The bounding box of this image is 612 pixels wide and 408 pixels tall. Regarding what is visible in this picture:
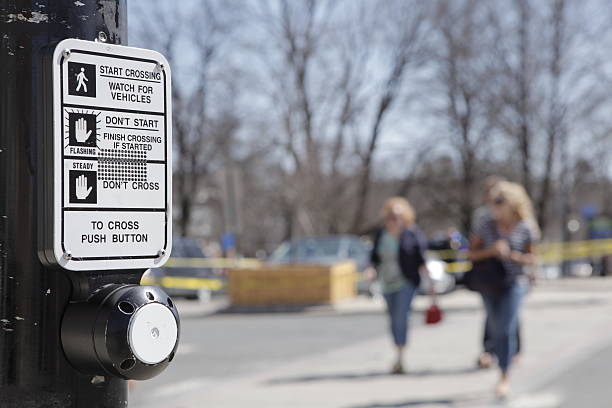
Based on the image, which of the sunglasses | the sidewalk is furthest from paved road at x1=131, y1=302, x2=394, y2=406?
the sunglasses

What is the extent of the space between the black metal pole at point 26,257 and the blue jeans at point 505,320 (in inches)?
267

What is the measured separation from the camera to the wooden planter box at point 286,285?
19859 millimetres

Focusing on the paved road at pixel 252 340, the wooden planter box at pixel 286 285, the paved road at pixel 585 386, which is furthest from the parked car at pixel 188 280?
the paved road at pixel 585 386

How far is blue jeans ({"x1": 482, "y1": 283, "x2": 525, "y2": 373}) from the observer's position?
8.04 metres

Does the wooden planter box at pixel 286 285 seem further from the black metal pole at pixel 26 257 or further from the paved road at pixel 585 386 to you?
the black metal pole at pixel 26 257

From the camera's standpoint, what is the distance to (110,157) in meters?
1.55

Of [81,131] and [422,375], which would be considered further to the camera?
[422,375]

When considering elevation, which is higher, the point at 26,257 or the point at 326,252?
the point at 326,252

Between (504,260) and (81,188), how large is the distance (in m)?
7.01

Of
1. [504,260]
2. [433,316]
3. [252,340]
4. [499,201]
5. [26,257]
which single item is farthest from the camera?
[252,340]

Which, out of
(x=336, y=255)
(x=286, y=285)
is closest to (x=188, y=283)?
(x=336, y=255)

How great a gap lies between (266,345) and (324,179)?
22094 mm

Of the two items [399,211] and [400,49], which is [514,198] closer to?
[399,211]

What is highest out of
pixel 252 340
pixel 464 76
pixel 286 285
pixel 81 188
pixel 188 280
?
pixel 464 76
